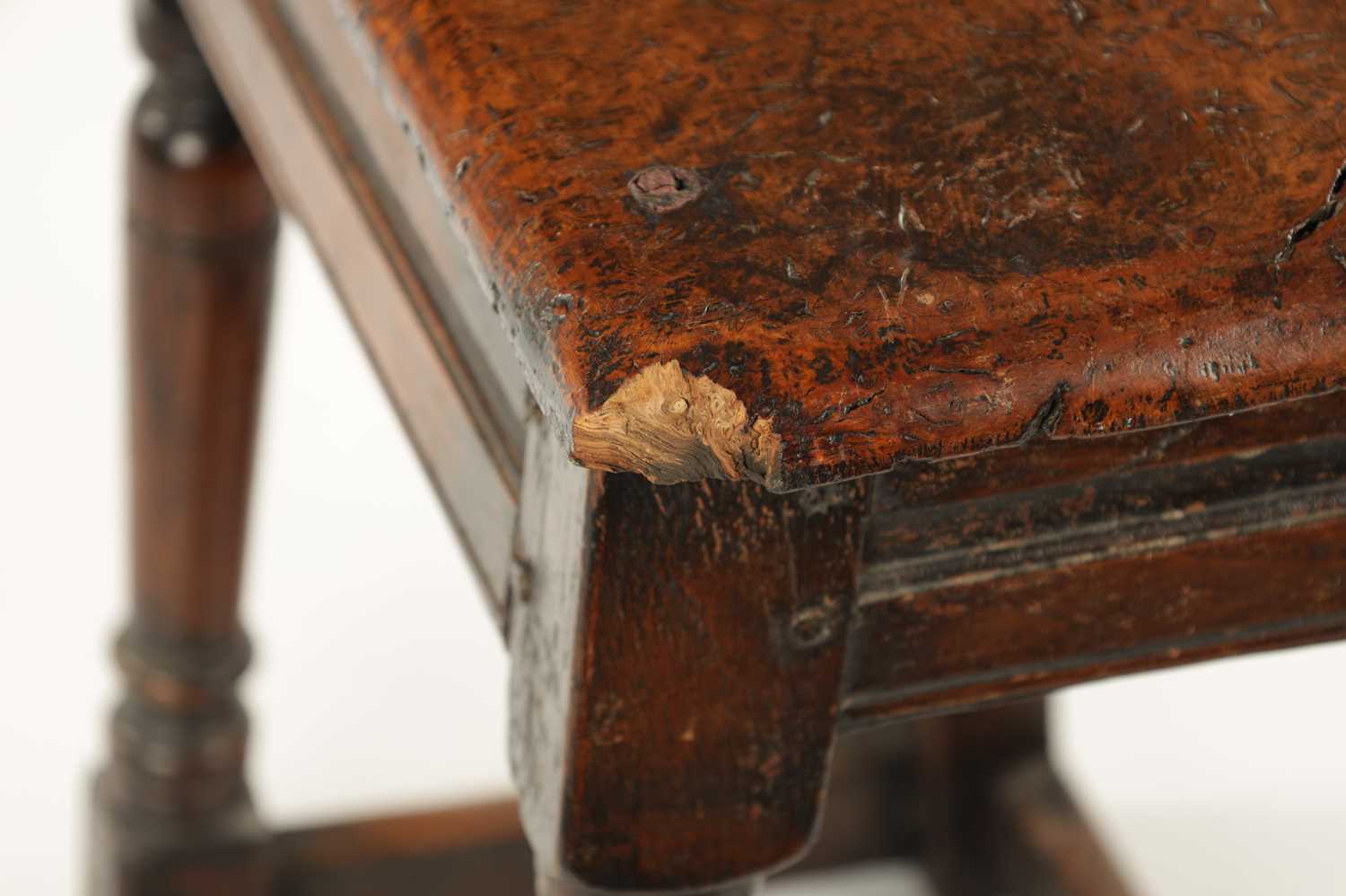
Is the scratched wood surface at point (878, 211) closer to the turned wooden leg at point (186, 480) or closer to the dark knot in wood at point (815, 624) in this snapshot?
the dark knot in wood at point (815, 624)

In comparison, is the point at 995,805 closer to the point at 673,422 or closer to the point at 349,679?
the point at 349,679

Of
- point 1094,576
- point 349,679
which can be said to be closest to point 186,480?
point 349,679

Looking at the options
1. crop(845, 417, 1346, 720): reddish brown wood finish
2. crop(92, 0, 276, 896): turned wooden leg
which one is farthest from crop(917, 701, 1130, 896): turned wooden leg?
crop(845, 417, 1346, 720): reddish brown wood finish

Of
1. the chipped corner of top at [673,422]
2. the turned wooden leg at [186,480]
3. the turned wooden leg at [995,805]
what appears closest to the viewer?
the chipped corner of top at [673,422]

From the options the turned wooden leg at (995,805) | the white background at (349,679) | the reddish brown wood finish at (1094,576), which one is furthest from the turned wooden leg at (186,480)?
the reddish brown wood finish at (1094,576)

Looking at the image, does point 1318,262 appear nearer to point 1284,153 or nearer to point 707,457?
point 1284,153

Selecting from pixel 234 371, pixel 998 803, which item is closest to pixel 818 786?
pixel 234 371
